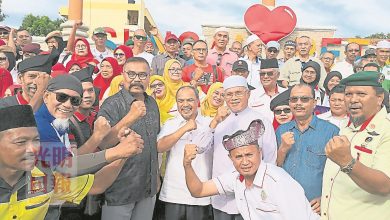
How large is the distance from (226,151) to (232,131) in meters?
0.21

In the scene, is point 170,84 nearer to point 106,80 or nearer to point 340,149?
point 106,80

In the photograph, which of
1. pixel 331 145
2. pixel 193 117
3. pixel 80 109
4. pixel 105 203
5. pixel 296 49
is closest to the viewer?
pixel 331 145

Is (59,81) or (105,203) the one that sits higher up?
(59,81)

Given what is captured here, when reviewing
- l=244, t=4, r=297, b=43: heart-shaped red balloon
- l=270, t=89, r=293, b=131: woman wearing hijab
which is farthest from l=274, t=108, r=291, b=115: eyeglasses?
l=244, t=4, r=297, b=43: heart-shaped red balloon

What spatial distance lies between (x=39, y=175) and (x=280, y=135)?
245 centimetres

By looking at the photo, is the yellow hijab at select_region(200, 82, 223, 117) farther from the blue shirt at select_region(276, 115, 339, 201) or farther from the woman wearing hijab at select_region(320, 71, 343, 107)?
the woman wearing hijab at select_region(320, 71, 343, 107)

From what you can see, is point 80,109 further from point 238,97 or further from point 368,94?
point 368,94

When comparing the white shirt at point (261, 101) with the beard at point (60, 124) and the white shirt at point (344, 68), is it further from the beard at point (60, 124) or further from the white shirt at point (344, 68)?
the white shirt at point (344, 68)

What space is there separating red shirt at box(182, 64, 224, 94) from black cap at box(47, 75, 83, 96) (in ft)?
10.1

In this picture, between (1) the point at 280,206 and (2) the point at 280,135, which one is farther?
(2) the point at 280,135

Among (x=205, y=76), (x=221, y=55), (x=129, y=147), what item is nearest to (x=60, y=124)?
(x=129, y=147)

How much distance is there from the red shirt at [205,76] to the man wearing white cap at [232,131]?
6.04ft

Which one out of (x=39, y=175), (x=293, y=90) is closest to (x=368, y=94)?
(x=293, y=90)

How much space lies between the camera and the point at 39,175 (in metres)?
2.70
